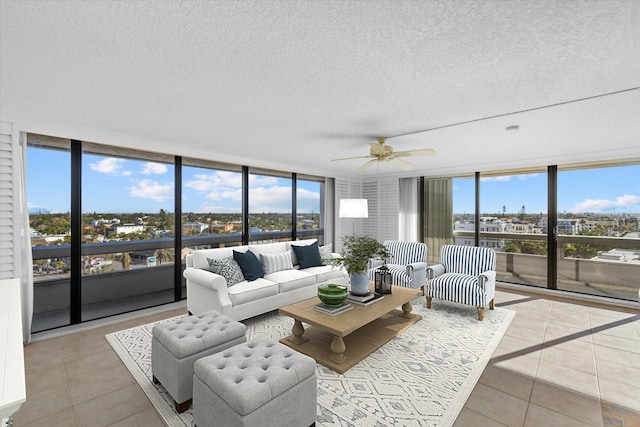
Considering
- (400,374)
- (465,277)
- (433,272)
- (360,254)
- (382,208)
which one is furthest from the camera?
(382,208)

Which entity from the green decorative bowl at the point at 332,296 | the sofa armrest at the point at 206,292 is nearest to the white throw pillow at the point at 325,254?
the green decorative bowl at the point at 332,296

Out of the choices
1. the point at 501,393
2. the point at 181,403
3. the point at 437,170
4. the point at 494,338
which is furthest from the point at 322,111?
the point at 437,170

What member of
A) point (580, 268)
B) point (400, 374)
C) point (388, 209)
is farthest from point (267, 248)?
point (580, 268)

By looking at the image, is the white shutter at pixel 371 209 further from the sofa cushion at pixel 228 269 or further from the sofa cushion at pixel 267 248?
the sofa cushion at pixel 228 269

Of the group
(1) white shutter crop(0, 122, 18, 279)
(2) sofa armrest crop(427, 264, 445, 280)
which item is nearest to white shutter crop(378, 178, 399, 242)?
(2) sofa armrest crop(427, 264, 445, 280)

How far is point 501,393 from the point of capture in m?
2.40

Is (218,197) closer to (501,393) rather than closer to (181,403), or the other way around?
(181,403)

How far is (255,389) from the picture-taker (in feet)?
5.57

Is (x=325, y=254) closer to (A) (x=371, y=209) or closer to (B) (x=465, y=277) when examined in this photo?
→ (B) (x=465, y=277)

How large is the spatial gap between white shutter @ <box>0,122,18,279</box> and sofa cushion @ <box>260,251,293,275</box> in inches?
109

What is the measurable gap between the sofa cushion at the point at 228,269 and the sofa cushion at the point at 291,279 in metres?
0.47

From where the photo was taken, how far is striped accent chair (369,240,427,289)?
4695mm

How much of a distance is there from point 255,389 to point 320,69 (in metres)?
2.11

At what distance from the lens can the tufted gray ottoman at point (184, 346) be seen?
85.4 inches
